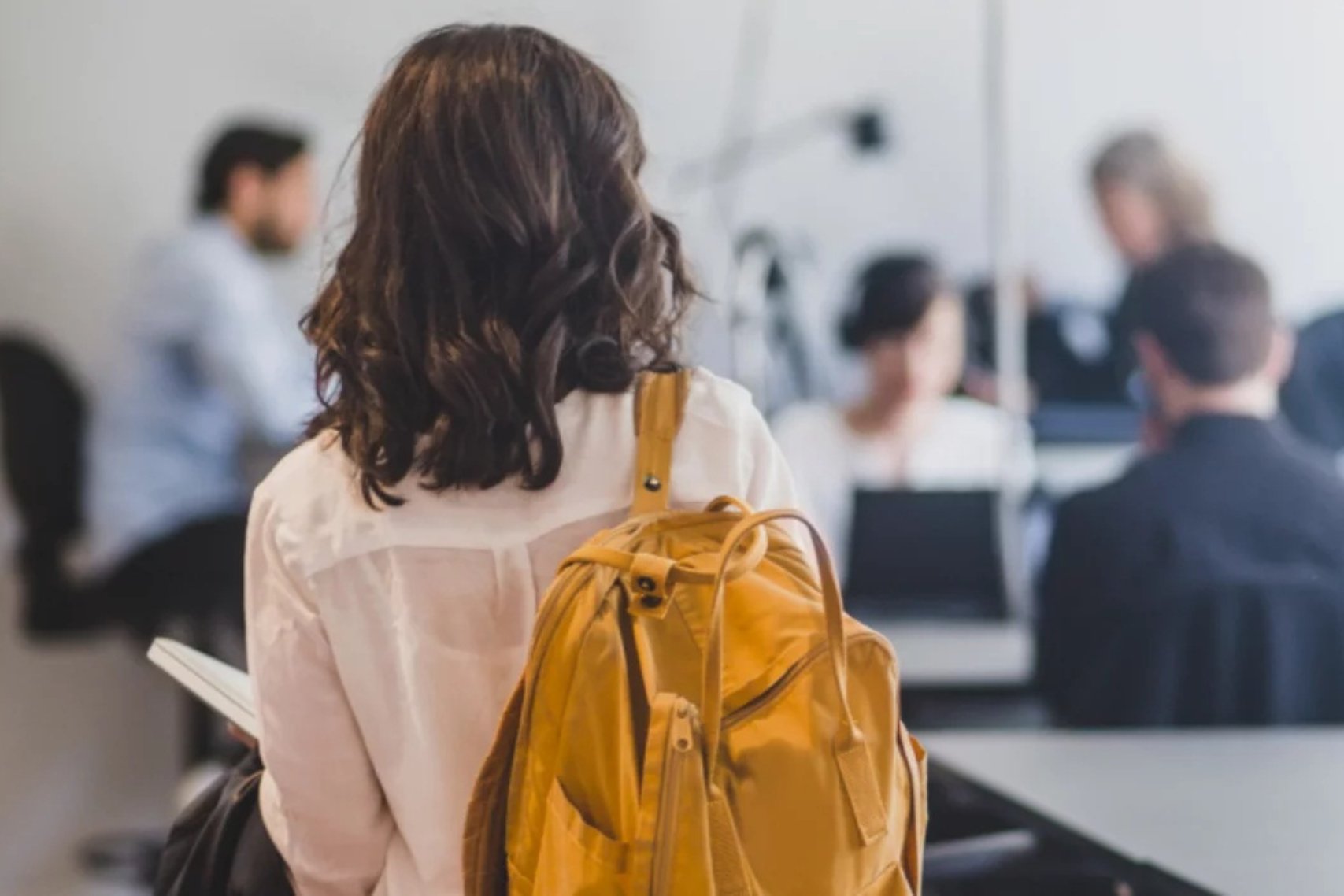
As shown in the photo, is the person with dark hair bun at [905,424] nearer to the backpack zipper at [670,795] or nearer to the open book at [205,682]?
the open book at [205,682]

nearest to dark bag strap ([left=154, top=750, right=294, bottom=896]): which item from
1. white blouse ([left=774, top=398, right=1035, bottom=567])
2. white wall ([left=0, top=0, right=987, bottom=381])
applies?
white blouse ([left=774, top=398, right=1035, bottom=567])

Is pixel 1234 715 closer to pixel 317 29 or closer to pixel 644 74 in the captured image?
pixel 644 74

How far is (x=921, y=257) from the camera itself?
3451mm

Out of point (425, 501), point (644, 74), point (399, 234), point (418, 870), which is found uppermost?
point (644, 74)

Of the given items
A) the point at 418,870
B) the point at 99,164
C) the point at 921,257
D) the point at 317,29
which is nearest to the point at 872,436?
the point at 921,257

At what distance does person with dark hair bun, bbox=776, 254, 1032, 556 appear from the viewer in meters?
3.22

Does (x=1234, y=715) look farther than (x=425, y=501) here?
Yes

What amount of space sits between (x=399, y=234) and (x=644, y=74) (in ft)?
8.03

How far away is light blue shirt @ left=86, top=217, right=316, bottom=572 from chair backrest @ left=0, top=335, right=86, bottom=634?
7cm

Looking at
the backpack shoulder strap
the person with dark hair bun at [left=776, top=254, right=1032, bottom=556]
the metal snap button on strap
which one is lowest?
the person with dark hair bun at [left=776, top=254, right=1032, bottom=556]

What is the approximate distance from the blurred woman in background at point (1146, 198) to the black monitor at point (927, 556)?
0.63 metres

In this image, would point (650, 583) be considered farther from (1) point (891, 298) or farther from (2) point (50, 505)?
(2) point (50, 505)

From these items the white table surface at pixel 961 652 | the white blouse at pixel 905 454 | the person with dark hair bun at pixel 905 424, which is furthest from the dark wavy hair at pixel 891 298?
the white table surface at pixel 961 652

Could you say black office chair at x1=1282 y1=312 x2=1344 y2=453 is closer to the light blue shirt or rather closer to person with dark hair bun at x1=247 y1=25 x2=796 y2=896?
the light blue shirt
